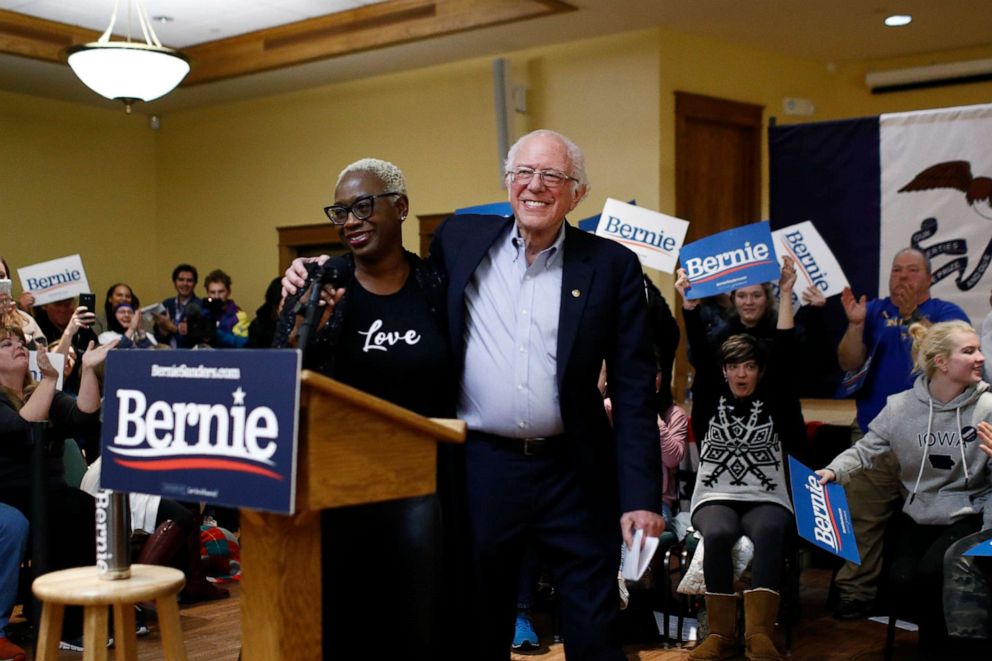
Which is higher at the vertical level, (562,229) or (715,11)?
(715,11)

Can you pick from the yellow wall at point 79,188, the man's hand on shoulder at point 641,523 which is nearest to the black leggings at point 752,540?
the man's hand on shoulder at point 641,523

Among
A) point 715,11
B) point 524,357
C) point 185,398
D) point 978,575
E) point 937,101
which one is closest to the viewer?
point 185,398

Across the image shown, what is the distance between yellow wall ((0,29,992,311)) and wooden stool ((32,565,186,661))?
17.6 ft

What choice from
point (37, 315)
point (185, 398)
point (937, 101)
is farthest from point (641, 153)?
point (185, 398)

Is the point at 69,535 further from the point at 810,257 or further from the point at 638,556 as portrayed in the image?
the point at 810,257

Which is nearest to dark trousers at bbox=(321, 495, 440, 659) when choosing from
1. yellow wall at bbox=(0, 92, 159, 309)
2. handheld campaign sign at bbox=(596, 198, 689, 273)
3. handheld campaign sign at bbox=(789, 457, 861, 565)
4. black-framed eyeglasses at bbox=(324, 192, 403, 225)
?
black-framed eyeglasses at bbox=(324, 192, 403, 225)

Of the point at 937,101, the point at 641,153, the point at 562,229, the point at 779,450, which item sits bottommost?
the point at 779,450

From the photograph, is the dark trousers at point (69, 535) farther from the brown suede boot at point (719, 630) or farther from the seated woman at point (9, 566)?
the brown suede boot at point (719, 630)

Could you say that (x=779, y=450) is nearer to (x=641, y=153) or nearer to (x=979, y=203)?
(x=979, y=203)

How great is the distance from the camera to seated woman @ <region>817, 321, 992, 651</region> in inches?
151

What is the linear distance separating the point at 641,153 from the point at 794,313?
2.70m

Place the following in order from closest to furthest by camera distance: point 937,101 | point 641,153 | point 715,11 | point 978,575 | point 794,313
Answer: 1. point 978,575
2. point 794,313
3. point 715,11
4. point 641,153
5. point 937,101

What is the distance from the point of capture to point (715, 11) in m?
7.01

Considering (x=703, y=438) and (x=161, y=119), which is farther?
(x=161, y=119)
